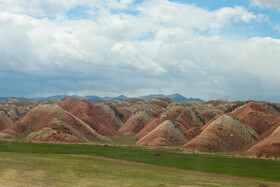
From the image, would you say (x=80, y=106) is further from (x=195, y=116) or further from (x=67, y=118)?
(x=195, y=116)

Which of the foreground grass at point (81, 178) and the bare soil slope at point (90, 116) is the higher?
the bare soil slope at point (90, 116)

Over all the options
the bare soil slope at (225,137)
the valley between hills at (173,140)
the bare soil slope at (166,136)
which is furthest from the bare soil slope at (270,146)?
the bare soil slope at (166,136)

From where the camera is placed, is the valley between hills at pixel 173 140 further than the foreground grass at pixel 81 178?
Yes

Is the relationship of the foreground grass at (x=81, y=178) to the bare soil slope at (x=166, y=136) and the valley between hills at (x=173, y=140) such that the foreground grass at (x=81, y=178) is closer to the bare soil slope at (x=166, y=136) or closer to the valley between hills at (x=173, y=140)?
the valley between hills at (x=173, y=140)

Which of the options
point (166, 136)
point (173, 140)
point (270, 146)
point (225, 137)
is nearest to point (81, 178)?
point (270, 146)

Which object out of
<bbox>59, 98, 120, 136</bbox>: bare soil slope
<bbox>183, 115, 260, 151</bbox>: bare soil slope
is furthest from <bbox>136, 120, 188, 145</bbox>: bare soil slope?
<bbox>59, 98, 120, 136</bbox>: bare soil slope

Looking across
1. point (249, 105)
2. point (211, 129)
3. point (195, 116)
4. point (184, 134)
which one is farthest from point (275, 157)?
point (195, 116)

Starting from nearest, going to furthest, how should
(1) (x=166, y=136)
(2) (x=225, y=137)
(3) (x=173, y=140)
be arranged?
(2) (x=225, y=137) < (3) (x=173, y=140) < (1) (x=166, y=136)

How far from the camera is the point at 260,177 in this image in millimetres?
48625

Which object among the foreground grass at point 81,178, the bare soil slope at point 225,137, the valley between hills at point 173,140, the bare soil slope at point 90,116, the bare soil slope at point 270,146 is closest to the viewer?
the foreground grass at point 81,178

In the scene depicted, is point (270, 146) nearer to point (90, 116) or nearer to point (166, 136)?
point (166, 136)

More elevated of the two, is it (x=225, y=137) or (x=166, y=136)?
(x=225, y=137)

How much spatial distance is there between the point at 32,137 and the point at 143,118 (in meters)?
78.6

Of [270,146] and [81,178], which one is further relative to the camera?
[270,146]
